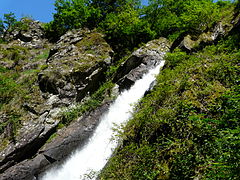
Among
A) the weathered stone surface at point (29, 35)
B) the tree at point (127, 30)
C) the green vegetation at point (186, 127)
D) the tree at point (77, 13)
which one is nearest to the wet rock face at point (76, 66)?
the tree at point (127, 30)

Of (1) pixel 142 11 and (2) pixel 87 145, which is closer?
(2) pixel 87 145

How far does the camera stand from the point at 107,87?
1156 cm

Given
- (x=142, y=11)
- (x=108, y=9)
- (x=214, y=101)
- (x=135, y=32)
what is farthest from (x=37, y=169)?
(x=108, y=9)

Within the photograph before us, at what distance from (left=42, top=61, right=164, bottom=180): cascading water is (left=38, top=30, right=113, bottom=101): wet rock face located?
10.5ft

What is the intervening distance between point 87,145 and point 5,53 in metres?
15.0

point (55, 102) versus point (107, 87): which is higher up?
point (55, 102)

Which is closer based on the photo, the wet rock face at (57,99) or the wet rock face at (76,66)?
the wet rock face at (57,99)

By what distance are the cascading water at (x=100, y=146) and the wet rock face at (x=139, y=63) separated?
57 centimetres

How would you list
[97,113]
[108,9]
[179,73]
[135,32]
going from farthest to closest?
[108,9] → [135,32] → [97,113] → [179,73]

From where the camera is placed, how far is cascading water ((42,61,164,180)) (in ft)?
25.5

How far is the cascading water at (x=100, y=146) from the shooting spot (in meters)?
7.78

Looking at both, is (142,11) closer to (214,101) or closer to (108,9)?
(108,9)

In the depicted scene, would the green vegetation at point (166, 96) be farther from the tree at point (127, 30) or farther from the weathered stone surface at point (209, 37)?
the weathered stone surface at point (209, 37)

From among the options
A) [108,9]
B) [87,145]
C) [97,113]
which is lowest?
[87,145]
